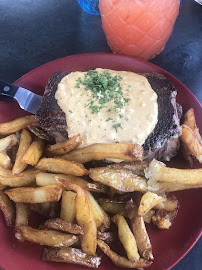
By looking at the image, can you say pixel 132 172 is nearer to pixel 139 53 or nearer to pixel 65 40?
pixel 139 53

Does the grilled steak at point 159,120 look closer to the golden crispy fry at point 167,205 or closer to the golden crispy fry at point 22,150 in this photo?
the golden crispy fry at point 22,150

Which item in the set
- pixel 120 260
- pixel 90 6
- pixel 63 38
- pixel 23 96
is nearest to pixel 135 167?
pixel 120 260

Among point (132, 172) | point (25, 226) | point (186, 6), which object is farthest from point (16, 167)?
point (186, 6)

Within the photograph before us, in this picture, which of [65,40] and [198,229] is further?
[65,40]

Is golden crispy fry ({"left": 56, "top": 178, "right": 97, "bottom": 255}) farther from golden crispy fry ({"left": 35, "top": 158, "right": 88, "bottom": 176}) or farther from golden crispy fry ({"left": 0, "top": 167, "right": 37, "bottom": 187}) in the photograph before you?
golden crispy fry ({"left": 0, "top": 167, "right": 37, "bottom": 187})

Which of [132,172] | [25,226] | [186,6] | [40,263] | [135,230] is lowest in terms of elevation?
[40,263]

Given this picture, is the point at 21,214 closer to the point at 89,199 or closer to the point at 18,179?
the point at 18,179
